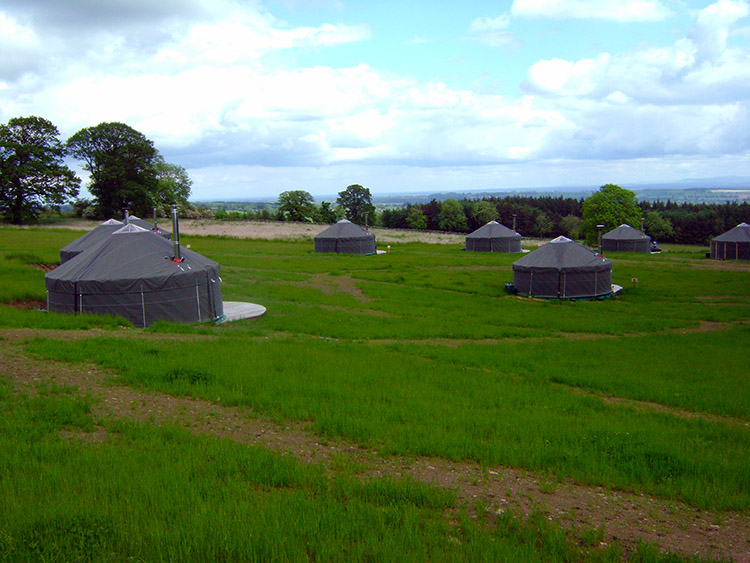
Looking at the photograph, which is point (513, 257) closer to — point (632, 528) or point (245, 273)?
point (245, 273)

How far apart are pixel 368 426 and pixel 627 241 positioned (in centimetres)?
5881

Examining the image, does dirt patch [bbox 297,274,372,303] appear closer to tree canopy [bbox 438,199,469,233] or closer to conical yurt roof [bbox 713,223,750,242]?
conical yurt roof [bbox 713,223,750,242]

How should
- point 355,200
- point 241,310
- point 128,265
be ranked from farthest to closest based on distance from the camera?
1. point 355,200
2. point 241,310
3. point 128,265

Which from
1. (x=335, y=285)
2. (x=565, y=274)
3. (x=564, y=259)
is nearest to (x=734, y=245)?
(x=564, y=259)

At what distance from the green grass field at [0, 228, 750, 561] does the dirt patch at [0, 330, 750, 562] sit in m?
0.26

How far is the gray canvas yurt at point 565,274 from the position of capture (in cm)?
2778

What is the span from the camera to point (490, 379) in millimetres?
11992

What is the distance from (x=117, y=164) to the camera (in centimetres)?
6512

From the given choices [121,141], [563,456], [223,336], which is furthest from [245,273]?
[121,141]

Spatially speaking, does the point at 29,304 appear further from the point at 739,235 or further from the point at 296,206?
the point at 296,206

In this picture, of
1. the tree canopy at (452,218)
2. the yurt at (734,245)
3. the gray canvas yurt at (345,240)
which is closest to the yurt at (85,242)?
the gray canvas yurt at (345,240)

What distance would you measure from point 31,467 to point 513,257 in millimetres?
46126

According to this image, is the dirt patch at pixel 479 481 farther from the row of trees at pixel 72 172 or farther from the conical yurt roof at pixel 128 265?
the row of trees at pixel 72 172

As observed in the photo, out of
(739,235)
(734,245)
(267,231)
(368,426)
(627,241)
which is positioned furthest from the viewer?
(267,231)
